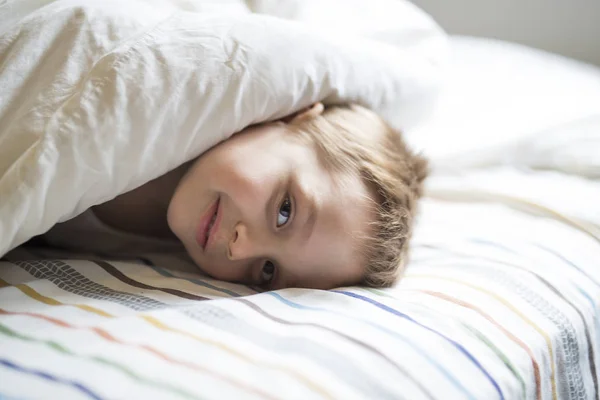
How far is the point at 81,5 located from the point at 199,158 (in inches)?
9.5

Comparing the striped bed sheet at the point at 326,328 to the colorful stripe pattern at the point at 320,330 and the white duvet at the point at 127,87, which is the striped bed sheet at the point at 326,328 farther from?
the white duvet at the point at 127,87

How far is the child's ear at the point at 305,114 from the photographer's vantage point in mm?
903

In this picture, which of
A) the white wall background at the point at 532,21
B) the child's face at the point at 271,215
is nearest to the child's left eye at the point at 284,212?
the child's face at the point at 271,215

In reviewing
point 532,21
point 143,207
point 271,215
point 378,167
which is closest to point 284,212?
point 271,215

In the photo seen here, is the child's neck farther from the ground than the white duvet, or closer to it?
closer to it

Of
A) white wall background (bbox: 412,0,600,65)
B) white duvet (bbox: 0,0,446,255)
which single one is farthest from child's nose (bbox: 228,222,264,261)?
white wall background (bbox: 412,0,600,65)

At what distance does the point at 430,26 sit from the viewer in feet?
4.14

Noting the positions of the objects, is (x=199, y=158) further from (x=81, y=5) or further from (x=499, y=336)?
(x=499, y=336)

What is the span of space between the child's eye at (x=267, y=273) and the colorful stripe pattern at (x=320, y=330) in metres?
0.07

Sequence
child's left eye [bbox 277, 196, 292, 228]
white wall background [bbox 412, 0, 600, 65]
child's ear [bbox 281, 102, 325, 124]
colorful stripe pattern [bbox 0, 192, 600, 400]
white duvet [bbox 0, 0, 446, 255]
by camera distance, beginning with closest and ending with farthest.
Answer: colorful stripe pattern [bbox 0, 192, 600, 400] → white duvet [bbox 0, 0, 446, 255] → child's left eye [bbox 277, 196, 292, 228] → child's ear [bbox 281, 102, 325, 124] → white wall background [bbox 412, 0, 600, 65]

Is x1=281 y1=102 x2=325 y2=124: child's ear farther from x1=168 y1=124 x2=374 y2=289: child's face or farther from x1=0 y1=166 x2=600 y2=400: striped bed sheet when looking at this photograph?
x1=0 y1=166 x2=600 y2=400: striped bed sheet

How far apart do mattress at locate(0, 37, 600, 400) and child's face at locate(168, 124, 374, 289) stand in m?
0.05

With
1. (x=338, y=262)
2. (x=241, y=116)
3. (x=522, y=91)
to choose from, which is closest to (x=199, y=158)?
(x=241, y=116)

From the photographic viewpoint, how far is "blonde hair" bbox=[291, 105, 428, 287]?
2.52 feet
